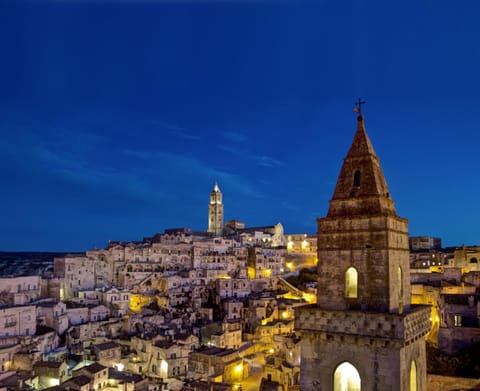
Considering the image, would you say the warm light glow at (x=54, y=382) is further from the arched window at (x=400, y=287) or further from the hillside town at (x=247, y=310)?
the arched window at (x=400, y=287)

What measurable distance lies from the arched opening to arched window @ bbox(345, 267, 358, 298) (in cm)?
160

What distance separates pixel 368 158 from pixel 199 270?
5607cm

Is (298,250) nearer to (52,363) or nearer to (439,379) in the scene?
(52,363)

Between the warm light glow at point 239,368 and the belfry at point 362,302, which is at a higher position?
the belfry at point 362,302

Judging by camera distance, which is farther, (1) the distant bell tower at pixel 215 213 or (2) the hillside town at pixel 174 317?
(1) the distant bell tower at pixel 215 213

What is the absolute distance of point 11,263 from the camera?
104m

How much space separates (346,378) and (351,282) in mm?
2291

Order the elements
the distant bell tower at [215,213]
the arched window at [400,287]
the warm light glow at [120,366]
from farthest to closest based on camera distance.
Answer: the distant bell tower at [215,213], the warm light glow at [120,366], the arched window at [400,287]

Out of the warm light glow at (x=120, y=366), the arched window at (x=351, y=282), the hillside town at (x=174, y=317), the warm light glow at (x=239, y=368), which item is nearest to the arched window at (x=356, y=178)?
the arched window at (x=351, y=282)

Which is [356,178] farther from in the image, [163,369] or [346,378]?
A: [163,369]

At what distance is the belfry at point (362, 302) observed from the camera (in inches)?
372

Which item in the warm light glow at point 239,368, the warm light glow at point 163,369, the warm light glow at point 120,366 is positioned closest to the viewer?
the warm light glow at point 239,368

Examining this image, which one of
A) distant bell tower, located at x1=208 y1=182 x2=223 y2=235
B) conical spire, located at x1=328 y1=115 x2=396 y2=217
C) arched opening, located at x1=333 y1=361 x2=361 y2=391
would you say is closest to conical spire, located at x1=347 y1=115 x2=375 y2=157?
conical spire, located at x1=328 y1=115 x2=396 y2=217

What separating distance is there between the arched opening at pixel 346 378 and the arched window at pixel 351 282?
1597mm
